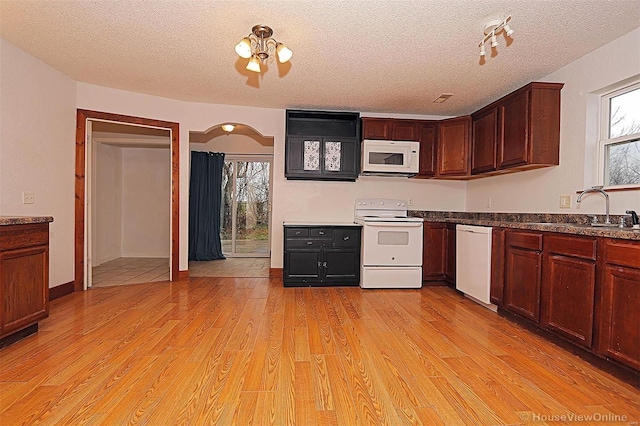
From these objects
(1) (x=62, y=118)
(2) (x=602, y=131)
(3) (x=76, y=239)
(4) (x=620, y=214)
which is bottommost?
(3) (x=76, y=239)

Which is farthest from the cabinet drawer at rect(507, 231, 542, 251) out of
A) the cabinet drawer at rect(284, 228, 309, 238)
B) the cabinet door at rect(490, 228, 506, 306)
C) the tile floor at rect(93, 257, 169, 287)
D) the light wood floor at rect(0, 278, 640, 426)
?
the tile floor at rect(93, 257, 169, 287)

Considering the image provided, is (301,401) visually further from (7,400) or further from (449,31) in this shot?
(449,31)

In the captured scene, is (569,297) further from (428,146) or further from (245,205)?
(245,205)

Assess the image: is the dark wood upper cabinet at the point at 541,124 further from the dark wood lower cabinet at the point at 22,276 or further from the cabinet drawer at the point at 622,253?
the dark wood lower cabinet at the point at 22,276

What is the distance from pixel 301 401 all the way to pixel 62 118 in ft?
12.7

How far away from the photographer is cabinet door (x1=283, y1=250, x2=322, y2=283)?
421 centimetres

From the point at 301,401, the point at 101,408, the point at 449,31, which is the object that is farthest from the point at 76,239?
the point at 449,31

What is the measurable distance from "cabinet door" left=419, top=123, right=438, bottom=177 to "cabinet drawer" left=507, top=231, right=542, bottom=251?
180cm

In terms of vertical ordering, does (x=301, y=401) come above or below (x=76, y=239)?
below

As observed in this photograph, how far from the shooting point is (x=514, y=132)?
11.2ft

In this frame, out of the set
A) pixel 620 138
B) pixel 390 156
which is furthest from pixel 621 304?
pixel 390 156

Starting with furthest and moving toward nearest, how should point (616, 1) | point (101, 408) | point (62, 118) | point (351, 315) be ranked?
point (62, 118)
point (351, 315)
point (616, 1)
point (101, 408)

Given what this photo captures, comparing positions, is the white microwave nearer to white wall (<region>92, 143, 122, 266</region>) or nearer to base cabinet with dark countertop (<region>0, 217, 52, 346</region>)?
base cabinet with dark countertop (<region>0, 217, 52, 346</region>)

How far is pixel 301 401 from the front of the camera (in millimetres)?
1725
